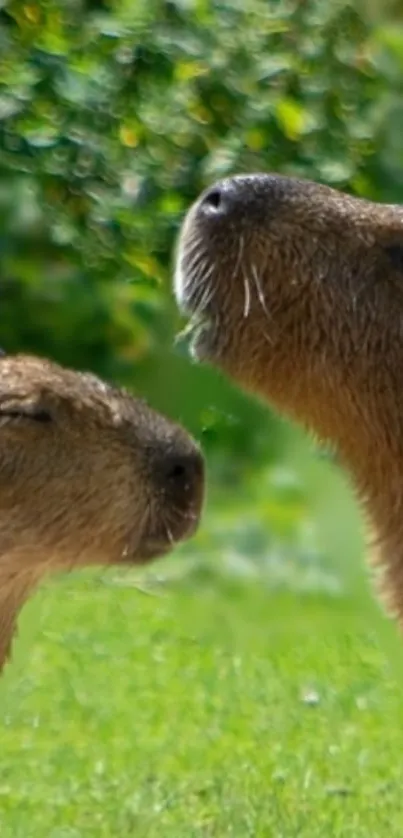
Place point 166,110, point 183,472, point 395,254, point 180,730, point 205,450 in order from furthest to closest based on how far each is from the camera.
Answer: point 180,730 → point 166,110 → point 395,254 → point 183,472 → point 205,450

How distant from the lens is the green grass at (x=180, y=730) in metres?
4.32

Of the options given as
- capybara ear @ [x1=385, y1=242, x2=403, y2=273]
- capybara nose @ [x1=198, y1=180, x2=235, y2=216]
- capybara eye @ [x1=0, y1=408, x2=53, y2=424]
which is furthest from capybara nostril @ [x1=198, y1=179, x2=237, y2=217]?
capybara eye @ [x1=0, y1=408, x2=53, y2=424]

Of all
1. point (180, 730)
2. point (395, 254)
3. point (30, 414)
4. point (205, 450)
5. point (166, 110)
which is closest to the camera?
point (205, 450)

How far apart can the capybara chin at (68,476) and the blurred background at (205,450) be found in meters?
0.24

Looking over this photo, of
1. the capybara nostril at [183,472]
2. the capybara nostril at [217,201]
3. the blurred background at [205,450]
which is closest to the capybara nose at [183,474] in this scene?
the capybara nostril at [183,472]

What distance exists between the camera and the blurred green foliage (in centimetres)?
186

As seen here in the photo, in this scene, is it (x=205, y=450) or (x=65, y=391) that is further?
(x=65, y=391)

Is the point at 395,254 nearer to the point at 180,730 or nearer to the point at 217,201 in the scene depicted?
the point at 217,201

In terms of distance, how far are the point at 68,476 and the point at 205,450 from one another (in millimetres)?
935

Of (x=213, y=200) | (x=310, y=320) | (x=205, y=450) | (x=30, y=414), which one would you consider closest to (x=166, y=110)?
(x=213, y=200)

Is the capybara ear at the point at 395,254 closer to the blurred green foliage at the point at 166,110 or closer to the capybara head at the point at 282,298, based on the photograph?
the capybara head at the point at 282,298

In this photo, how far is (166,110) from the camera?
3883 mm

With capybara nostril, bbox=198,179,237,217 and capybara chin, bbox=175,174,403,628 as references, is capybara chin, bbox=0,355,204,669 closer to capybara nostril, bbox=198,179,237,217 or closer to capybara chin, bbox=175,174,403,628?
capybara chin, bbox=175,174,403,628

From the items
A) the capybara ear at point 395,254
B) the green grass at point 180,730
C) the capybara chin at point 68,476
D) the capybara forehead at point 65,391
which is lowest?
the green grass at point 180,730
